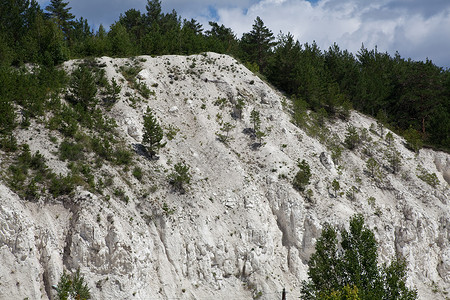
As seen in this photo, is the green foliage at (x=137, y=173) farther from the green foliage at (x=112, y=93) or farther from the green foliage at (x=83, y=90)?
the green foliage at (x=112, y=93)

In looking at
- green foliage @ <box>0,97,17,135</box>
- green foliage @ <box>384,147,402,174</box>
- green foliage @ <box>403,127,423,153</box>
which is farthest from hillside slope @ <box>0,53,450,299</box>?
green foliage @ <box>403,127,423,153</box>

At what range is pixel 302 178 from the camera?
31078 millimetres

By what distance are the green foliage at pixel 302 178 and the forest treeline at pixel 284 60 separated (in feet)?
42.5

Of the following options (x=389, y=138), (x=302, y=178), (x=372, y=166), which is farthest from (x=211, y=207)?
(x=389, y=138)

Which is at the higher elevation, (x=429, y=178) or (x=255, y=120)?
(x=255, y=120)

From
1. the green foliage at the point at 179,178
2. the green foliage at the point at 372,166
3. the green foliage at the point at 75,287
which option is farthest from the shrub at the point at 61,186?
the green foliage at the point at 372,166

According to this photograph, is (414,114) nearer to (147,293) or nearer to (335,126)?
(335,126)

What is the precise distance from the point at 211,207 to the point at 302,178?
8763mm

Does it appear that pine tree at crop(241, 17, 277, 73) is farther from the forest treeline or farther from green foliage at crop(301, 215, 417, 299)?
green foliage at crop(301, 215, 417, 299)

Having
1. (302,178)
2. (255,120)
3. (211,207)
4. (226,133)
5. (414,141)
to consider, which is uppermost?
(414,141)

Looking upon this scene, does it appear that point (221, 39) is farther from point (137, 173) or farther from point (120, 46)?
point (137, 173)

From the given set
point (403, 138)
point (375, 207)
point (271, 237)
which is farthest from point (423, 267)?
point (403, 138)

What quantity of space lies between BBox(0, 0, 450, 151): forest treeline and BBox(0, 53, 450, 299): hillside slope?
355cm

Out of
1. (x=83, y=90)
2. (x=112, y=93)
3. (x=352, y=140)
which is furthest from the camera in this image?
(x=352, y=140)
